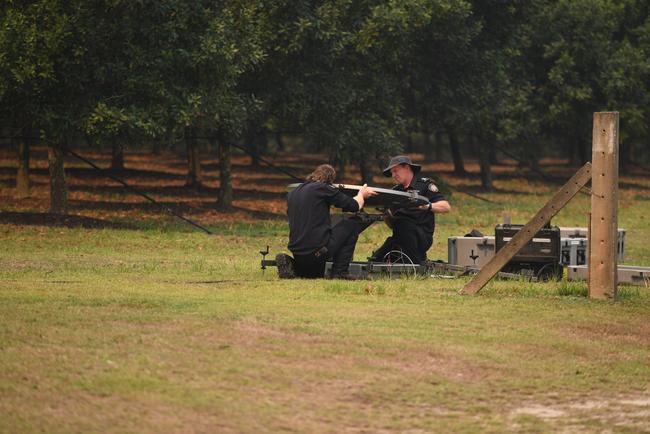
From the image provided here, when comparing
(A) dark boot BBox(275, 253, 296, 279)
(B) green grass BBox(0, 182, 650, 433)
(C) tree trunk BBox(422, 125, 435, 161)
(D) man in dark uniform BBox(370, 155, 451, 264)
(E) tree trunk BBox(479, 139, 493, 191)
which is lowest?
(B) green grass BBox(0, 182, 650, 433)

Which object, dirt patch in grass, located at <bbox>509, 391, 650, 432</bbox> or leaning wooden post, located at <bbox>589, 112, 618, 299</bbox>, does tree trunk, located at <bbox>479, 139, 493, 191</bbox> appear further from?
dirt patch in grass, located at <bbox>509, 391, 650, 432</bbox>

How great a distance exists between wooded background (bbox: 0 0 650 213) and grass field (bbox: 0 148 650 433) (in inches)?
346

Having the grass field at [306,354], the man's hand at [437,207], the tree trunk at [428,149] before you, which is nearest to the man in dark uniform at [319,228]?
the grass field at [306,354]

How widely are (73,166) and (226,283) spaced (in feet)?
103

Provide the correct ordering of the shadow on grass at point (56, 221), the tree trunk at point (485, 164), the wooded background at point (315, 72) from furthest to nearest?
1. the tree trunk at point (485, 164)
2. the wooded background at point (315, 72)
3. the shadow on grass at point (56, 221)

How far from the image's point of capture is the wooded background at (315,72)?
81.4 ft

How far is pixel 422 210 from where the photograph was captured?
1534 centimetres

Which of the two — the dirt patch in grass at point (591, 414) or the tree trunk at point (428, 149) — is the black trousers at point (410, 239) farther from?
the tree trunk at point (428, 149)

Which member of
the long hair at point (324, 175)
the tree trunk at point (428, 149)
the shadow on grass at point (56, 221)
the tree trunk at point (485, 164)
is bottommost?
the shadow on grass at point (56, 221)

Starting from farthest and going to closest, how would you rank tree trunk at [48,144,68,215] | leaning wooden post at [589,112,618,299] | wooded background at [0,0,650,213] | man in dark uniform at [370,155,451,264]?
1. tree trunk at [48,144,68,215]
2. wooded background at [0,0,650,213]
3. man in dark uniform at [370,155,451,264]
4. leaning wooden post at [589,112,618,299]

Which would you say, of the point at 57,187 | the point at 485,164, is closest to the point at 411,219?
the point at 57,187

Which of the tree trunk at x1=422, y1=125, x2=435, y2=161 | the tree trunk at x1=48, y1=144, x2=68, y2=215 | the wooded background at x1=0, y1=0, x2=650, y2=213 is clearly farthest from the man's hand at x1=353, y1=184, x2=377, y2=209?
the tree trunk at x1=422, y1=125, x2=435, y2=161

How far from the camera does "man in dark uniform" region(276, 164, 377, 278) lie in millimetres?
14227

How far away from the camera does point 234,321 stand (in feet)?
34.7
